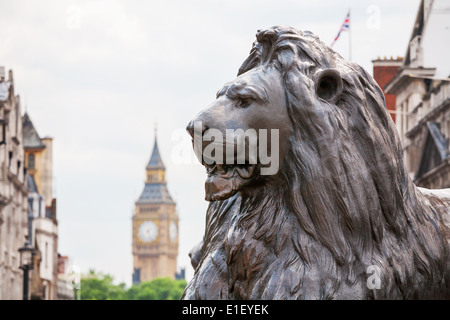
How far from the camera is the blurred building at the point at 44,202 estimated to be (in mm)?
80562

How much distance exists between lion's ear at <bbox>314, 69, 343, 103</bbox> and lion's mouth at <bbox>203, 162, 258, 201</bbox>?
62 cm

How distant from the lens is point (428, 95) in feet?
146

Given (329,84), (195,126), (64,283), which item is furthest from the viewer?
(64,283)

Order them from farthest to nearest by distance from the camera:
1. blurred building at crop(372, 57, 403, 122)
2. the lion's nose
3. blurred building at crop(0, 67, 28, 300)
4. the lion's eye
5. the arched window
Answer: the arched window
blurred building at crop(372, 57, 403, 122)
blurred building at crop(0, 67, 28, 300)
the lion's eye
the lion's nose

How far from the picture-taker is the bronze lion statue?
20.9 ft

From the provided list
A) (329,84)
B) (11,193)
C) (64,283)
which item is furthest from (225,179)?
(64,283)

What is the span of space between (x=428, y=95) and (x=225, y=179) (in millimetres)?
39235

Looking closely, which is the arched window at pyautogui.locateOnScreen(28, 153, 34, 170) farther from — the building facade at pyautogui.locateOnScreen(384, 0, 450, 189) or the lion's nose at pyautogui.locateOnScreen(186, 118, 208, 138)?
the lion's nose at pyautogui.locateOnScreen(186, 118, 208, 138)
